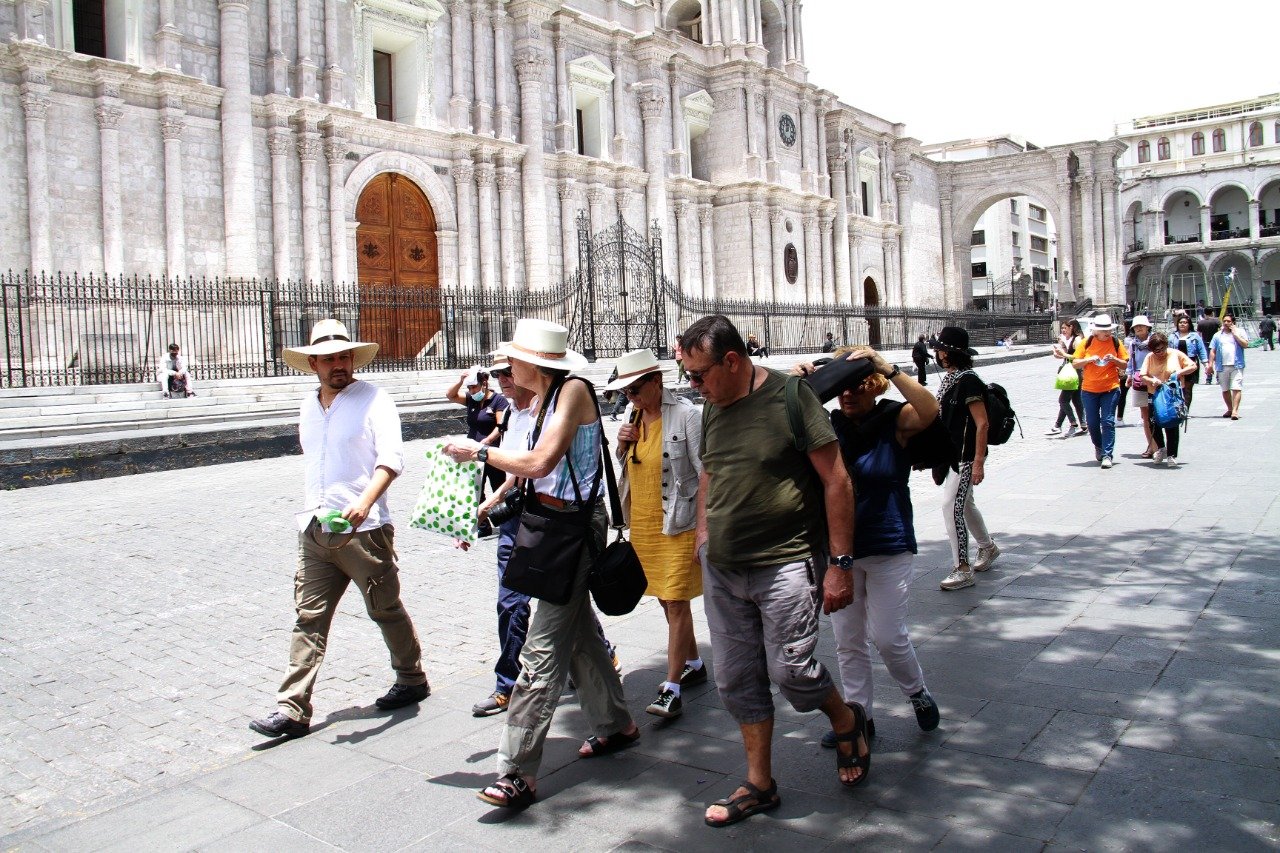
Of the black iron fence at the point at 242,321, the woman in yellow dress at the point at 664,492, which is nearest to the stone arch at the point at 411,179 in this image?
the black iron fence at the point at 242,321

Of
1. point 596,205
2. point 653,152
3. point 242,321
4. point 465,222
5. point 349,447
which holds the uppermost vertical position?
point 653,152

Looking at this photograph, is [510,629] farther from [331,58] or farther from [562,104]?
[562,104]

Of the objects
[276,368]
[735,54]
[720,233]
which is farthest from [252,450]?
[735,54]

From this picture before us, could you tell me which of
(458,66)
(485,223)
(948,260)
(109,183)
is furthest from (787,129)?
(109,183)

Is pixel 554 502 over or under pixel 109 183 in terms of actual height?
under

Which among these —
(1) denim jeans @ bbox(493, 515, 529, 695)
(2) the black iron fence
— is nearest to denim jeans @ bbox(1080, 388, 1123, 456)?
(1) denim jeans @ bbox(493, 515, 529, 695)

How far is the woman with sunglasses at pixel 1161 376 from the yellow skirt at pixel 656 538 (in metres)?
8.28

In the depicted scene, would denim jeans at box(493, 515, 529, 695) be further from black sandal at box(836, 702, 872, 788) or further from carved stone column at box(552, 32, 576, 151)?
carved stone column at box(552, 32, 576, 151)

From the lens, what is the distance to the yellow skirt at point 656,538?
4465 millimetres

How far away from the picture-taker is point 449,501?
4590mm

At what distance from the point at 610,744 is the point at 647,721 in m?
0.36

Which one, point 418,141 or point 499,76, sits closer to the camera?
point 418,141

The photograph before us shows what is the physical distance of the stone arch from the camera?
21.6 meters

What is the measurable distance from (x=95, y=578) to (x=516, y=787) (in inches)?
198
